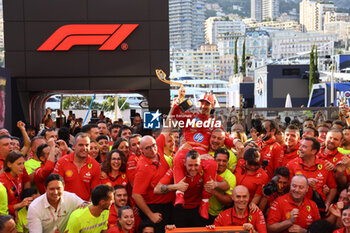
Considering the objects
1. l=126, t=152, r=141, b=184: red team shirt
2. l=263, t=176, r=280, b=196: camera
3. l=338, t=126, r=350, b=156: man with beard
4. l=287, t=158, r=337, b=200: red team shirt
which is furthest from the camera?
l=338, t=126, r=350, b=156: man with beard

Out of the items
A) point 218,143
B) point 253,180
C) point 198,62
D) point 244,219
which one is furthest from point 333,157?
point 198,62

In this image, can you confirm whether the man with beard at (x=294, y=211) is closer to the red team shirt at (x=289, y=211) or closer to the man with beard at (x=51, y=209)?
the red team shirt at (x=289, y=211)

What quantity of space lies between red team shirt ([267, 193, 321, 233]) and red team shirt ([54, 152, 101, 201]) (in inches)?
90.9

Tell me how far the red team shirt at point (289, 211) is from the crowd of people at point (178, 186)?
0.01 m

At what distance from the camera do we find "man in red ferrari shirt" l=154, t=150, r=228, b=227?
5535 mm

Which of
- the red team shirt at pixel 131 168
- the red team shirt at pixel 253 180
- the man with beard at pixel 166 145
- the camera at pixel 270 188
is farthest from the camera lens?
the man with beard at pixel 166 145

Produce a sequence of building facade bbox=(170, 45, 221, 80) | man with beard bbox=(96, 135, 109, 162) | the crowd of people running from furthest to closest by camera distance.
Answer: building facade bbox=(170, 45, 221, 80) < man with beard bbox=(96, 135, 109, 162) < the crowd of people

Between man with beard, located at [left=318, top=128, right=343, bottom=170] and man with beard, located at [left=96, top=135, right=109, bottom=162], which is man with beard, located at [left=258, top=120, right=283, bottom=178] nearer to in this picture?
man with beard, located at [left=318, top=128, right=343, bottom=170]

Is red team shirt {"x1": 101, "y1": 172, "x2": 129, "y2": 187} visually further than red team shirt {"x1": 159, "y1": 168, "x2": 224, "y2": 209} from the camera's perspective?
Yes

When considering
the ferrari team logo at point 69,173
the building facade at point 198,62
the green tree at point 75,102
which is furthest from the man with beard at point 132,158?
the building facade at point 198,62

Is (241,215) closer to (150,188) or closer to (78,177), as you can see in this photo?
(150,188)

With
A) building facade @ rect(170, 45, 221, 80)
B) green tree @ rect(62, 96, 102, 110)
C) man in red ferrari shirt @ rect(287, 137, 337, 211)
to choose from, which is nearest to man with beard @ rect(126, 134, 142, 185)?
man in red ferrari shirt @ rect(287, 137, 337, 211)

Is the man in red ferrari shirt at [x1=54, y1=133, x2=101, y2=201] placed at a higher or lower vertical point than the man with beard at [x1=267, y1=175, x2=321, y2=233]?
higher

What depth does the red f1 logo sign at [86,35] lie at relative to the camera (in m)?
13.8
